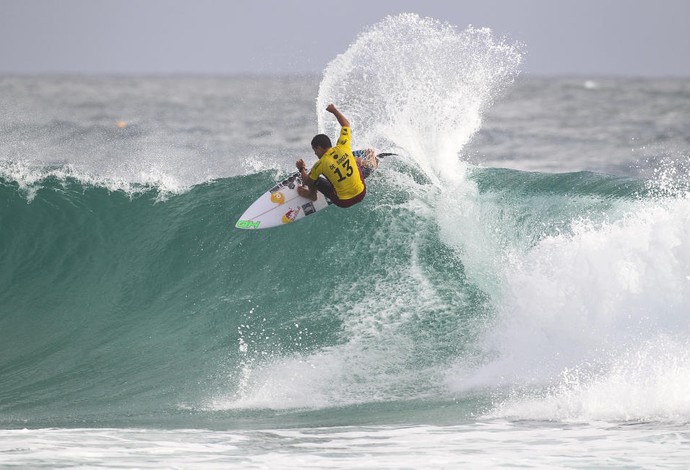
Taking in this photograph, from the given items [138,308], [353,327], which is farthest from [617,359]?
[138,308]

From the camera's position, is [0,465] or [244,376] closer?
[0,465]

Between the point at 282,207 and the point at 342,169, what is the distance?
4.39ft

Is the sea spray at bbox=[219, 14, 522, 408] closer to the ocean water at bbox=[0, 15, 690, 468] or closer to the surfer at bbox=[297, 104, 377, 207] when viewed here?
the ocean water at bbox=[0, 15, 690, 468]

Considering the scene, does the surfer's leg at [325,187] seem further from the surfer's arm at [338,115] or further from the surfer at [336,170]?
the surfer's arm at [338,115]

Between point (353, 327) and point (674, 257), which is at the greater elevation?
point (674, 257)

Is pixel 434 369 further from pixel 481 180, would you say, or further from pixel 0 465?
pixel 0 465

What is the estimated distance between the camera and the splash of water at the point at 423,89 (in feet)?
43.3

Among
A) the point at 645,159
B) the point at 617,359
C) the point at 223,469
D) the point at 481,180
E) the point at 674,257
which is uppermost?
the point at 645,159

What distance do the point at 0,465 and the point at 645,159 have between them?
885 inches

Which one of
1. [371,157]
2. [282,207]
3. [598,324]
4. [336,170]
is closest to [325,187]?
[336,170]

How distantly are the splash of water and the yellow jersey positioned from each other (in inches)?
77.0

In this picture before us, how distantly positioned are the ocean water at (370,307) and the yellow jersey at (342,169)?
1.42 metres

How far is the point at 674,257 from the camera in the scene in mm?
11086

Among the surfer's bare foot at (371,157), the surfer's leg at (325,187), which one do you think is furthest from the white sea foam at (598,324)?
the surfer's leg at (325,187)
